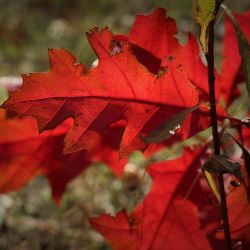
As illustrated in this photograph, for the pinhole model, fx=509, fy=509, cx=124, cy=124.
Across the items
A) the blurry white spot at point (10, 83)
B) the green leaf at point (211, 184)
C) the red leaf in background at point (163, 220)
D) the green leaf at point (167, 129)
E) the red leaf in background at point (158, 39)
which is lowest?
the red leaf in background at point (163, 220)

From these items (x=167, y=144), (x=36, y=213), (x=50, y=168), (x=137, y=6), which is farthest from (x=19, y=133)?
(x=137, y=6)

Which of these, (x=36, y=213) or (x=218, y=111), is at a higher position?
(x=218, y=111)

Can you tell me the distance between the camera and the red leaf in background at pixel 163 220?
2.58 feet

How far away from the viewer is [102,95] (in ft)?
2.26

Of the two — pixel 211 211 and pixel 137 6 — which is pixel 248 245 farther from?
pixel 137 6

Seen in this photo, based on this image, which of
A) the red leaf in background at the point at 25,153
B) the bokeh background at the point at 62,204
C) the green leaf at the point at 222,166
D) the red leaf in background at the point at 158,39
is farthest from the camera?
the bokeh background at the point at 62,204

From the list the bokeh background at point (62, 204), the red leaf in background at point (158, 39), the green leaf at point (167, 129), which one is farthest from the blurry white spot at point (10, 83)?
the green leaf at point (167, 129)

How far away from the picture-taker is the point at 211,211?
34.3 inches

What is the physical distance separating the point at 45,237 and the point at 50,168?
369 mm

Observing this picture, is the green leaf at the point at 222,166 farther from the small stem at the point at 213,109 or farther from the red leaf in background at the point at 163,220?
the red leaf in background at the point at 163,220

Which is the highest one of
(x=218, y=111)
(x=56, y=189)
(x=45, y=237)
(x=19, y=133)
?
(x=218, y=111)

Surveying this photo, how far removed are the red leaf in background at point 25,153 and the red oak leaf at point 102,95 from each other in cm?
23

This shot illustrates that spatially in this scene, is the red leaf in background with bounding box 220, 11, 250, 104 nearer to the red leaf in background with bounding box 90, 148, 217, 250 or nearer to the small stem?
the red leaf in background with bounding box 90, 148, 217, 250

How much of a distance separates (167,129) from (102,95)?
109 millimetres
